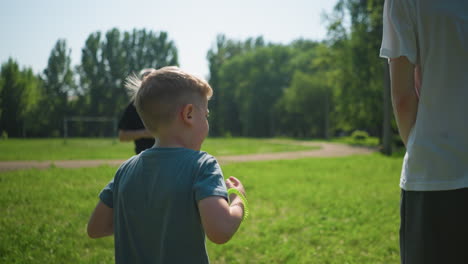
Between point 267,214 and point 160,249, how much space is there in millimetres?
4725

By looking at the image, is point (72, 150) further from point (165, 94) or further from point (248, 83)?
point (248, 83)

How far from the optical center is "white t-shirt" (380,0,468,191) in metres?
1.39

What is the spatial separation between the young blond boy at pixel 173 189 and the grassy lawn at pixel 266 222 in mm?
2831

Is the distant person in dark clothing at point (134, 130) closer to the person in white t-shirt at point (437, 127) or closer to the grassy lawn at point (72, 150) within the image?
the person in white t-shirt at point (437, 127)

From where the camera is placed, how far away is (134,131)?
441cm

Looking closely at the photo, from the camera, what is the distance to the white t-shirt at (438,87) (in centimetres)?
139

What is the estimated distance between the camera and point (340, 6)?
2589 cm

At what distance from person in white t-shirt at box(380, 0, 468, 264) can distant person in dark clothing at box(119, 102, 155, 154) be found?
11.2 ft

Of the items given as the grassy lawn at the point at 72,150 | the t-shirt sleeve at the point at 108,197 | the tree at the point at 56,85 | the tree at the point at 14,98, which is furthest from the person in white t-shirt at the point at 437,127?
the tree at the point at 56,85

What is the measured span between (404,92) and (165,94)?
1.09 m

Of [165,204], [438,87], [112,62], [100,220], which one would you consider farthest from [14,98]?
[112,62]

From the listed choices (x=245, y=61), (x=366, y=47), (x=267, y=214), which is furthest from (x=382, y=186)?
(x=245, y=61)

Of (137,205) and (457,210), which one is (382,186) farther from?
(137,205)

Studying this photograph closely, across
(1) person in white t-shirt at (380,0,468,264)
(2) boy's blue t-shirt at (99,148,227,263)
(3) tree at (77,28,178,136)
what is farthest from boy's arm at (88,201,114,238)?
(3) tree at (77,28,178,136)
